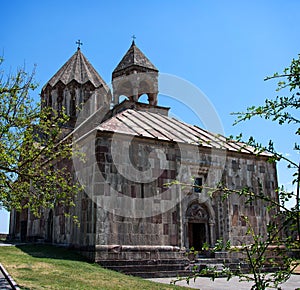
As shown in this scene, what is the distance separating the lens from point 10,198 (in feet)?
30.4

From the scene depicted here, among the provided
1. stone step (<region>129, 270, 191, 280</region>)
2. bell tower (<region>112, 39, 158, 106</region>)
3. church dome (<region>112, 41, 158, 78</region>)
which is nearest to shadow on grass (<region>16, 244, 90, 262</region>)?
stone step (<region>129, 270, 191, 280</region>)

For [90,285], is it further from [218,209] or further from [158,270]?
[218,209]

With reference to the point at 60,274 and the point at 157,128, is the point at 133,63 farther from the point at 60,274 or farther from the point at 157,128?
the point at 60,274

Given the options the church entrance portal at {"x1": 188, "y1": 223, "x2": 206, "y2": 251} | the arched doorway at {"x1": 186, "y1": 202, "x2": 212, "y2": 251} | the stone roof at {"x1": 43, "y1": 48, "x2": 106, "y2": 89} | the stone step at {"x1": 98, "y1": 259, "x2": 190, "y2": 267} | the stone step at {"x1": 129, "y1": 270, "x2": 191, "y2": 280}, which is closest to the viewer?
the stone step at {"x1": 98, "y1": 259, "x2": 190, "y2": 267}

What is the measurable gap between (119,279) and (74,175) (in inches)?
227

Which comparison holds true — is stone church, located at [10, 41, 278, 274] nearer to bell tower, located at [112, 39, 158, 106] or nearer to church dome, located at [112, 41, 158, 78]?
bell tower, located at [112, 39, 158, 106]

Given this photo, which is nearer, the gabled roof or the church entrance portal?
the gabled roof

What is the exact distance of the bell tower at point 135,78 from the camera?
18266mm

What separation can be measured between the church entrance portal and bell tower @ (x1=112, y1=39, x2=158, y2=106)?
703 cm

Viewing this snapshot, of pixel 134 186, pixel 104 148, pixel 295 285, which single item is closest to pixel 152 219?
pixel 134 186

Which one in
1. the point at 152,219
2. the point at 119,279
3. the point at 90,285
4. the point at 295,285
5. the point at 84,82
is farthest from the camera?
the point at 84,82

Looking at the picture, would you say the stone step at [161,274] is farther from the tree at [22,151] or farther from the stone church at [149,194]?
the tree at [22,151]

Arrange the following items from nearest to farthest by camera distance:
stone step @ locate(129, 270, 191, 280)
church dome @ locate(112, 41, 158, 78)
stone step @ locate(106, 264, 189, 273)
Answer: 1. stone step @ locate(106, 264, 189, 273)
2. stone step @ locate(129, 270, 191, 280)
3. church dome @ locate(112, 41, 158, 78)

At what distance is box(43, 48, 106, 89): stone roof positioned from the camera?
75.8ft
